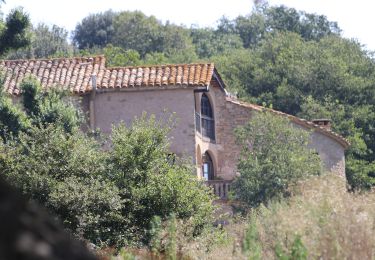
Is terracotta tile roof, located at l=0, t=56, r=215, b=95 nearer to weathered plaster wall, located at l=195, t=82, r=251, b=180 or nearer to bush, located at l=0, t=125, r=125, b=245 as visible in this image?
weathered plaster wall, located at l=195, t=82, r=251, b=180

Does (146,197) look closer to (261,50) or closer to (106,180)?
(106,180)

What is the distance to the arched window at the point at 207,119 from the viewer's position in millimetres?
36344

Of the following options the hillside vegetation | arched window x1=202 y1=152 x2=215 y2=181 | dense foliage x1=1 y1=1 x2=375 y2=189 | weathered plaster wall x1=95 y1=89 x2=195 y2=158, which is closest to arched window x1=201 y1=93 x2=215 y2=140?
arched window x1=202 y1=152 x2=215 y2=181

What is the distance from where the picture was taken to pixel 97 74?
33.7 meters

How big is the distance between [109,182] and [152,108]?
13479mm

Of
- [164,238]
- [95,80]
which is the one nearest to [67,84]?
[95,80]

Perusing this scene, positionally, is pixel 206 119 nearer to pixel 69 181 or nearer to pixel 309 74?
pixel 69 181

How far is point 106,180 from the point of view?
19.7 metres

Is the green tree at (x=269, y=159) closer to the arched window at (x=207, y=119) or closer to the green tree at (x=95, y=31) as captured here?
the arched window at (x=207, y=119)

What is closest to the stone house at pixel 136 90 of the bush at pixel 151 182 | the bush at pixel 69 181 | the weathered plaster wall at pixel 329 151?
the weathered plaster wall at pixel 329 151

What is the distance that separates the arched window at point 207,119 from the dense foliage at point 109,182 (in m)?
14.9

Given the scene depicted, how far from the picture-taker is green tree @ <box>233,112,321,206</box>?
107 feet

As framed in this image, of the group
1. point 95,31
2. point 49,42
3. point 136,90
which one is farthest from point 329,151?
point 95,31

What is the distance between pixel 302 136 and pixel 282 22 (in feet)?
185
